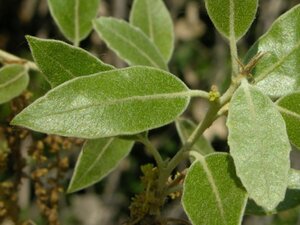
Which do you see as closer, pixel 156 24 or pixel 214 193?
pixel 214 193

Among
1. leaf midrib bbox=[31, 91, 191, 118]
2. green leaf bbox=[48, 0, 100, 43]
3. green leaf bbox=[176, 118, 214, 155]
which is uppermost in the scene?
leaf midrib bbox=[31, 91, 191, 118]

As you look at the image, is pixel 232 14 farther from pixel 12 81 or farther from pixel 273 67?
pixel 12 81

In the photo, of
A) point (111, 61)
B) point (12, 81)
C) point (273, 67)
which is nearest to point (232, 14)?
point (273, 67)

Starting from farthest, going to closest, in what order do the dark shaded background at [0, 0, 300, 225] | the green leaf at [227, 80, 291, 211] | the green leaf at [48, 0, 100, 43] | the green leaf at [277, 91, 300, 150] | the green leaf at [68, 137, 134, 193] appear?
1. the dark shaded background at [0, 0, 300, 225]
2. the green leaf at [48, 0, 100, 43]
3. the green leaf at [68, 137, 134, 193]
4. the green leaf at [277, 91, 300, 150]
5. the green leaf at [227, 80, 291, 211]

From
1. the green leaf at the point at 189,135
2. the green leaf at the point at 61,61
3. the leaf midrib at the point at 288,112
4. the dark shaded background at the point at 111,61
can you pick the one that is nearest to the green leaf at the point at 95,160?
the green leaf at the point at 189,135

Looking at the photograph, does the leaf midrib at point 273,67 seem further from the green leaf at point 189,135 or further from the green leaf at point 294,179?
the green leaf at point 189,135

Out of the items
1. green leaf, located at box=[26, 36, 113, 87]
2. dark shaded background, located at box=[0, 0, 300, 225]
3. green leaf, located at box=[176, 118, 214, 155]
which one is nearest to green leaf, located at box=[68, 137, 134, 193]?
green leaf, located at box=[176, 118, 214, 155]

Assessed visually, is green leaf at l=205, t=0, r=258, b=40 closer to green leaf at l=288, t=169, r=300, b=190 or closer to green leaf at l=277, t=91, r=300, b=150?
green leaf at l=277, t=91, r=300, b=150
